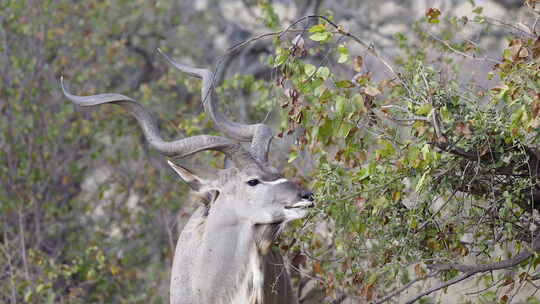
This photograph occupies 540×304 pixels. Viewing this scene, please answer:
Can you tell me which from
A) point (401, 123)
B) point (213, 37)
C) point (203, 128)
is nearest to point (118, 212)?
point (203, 128)

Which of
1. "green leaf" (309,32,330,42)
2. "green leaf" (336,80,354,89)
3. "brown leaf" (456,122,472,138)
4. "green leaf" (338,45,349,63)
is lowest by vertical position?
"brown leaf" (456,122,472,138)

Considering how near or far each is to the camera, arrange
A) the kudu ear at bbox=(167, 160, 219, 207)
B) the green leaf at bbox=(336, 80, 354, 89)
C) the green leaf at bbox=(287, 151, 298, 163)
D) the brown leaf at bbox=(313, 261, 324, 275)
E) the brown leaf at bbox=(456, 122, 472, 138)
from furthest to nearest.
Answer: the brown leaf at bbox=(313, 261, 324, 275) → the kudu ear at bbox=(167, 160, 219, 207) → the green leaf at bbox=(287, 151, 298, 163) → the green leaf at bbox=(336, 80, 354, 89) → the brown leaf at bbox=(456, 122, 472, 138)

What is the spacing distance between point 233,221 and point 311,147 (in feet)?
2.52

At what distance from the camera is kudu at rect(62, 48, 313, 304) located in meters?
3.91

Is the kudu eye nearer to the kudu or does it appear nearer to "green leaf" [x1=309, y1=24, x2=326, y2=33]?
the kudu

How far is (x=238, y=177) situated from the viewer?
13.4 ft

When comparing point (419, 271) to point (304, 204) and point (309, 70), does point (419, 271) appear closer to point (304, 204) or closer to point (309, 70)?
point (304, 204)

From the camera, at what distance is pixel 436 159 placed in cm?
319

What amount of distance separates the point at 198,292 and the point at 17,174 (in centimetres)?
326

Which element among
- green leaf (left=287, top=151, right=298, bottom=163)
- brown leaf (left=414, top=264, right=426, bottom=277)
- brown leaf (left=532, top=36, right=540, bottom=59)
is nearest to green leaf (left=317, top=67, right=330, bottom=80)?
green leaf (left=287, top=151, right=298, bottom=163)

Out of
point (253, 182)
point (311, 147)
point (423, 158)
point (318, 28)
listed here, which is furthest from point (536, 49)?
point (253, 182)

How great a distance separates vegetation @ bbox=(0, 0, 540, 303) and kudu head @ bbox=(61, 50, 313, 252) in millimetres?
140

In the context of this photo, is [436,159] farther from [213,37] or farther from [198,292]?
[213,37]

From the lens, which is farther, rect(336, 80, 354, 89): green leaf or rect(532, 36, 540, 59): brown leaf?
rect(336, 80, 354, 89): green leaf
